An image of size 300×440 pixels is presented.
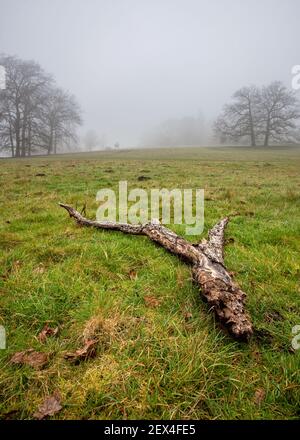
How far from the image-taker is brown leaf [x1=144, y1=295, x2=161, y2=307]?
106 inches

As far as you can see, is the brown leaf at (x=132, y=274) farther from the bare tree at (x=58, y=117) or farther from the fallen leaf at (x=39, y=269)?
the bare tree at (x=58, y=117)

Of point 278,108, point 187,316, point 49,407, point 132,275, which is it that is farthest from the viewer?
point 278,108

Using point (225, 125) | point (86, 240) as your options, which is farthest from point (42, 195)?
point (225, 125)

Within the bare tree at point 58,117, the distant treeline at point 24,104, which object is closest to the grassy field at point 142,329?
the distant treeline at point 24,104

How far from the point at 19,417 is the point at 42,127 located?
133ft

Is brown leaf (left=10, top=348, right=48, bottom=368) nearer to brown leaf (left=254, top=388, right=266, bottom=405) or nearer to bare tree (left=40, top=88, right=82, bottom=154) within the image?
brown leaf (left=254, top=388, right=266, bottom=405)

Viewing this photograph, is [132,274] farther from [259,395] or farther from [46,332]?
[259,395]

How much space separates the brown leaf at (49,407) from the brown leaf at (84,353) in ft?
0.94

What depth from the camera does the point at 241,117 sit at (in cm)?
4778

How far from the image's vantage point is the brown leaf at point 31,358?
1.98 metres

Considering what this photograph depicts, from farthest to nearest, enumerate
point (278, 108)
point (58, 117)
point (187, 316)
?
point (278, 108) < point (58, 117) < point (187, 316)

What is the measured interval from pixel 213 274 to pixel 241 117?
51450mm

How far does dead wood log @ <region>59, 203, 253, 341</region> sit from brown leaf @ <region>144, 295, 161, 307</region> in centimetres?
47

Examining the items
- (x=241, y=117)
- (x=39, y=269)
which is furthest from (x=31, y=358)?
(x=241, y=117)
